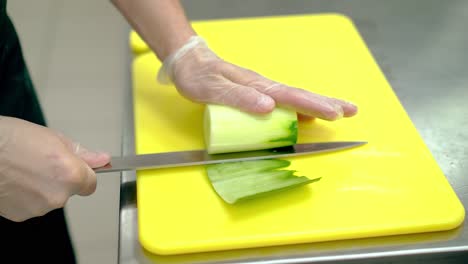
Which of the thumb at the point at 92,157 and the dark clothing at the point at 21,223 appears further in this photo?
the dark clothing at the point at 21,223

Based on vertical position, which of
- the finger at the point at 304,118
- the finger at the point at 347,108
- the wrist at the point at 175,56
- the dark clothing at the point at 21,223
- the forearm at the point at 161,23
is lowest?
the dark clothing at the point at 21,223

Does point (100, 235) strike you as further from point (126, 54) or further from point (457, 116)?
point (457, 116)

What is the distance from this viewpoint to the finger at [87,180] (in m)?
0.78

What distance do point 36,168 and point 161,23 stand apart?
0.38 meters

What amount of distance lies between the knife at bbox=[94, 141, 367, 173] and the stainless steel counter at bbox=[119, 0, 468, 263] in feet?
0.18

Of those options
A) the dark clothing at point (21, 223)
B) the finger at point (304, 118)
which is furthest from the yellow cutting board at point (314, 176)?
the dark clothing at point (21, 223)

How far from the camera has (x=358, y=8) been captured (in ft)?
4.55

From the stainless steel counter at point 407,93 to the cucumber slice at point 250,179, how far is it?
0.26 feet

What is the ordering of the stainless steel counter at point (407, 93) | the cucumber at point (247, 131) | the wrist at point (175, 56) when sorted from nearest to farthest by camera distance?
the stainless steel counter at point (407, 93) < the cucumber at point (247, 131) < the wrist at point (175, 56)

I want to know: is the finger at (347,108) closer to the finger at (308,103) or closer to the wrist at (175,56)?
the finger at (308,103)

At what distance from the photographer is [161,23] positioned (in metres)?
1.03

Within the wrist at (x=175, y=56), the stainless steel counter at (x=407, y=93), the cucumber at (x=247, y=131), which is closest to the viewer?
the stainless steel counter at (x=407, y=93)

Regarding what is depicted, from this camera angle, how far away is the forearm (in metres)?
1.02

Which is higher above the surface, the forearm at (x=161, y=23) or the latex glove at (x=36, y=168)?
the forearm at (x=161, y=23)
